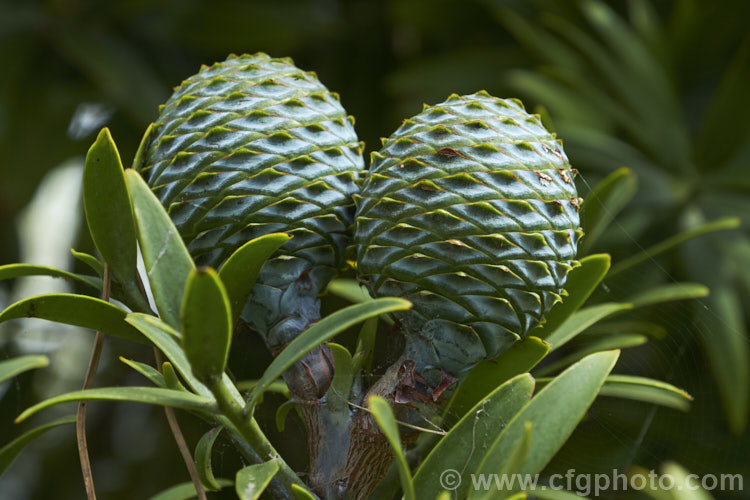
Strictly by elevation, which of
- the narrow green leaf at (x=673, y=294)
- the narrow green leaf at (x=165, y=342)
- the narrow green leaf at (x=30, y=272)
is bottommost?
the narrow green leaf at (x=673, y=294)

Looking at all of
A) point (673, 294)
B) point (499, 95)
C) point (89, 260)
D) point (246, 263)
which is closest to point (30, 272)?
point (89, 260)

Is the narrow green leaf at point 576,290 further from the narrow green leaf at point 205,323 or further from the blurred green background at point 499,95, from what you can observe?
the blurred green background at point 499,95

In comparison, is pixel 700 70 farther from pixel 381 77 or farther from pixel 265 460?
pixel 265 460

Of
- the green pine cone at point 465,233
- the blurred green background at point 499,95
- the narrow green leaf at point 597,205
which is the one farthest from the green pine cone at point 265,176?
the blurred green background at point 499,95

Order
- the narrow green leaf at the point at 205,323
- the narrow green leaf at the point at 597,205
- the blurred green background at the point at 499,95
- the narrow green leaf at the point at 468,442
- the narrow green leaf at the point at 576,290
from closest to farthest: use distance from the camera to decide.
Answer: the narrow green leaf at the point at 205,323 < the narrow green leaf at the point at 468,442 < the narrow green leaf at the point at 576,290 < the narrow green leaf at the point at 597,205 < the blurred green background at the point at 499,95

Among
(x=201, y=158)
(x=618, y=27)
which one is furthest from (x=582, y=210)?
(x=618, y=27)

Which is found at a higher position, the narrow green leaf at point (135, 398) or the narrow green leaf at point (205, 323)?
the narrow green leaf at point (205, 323)
